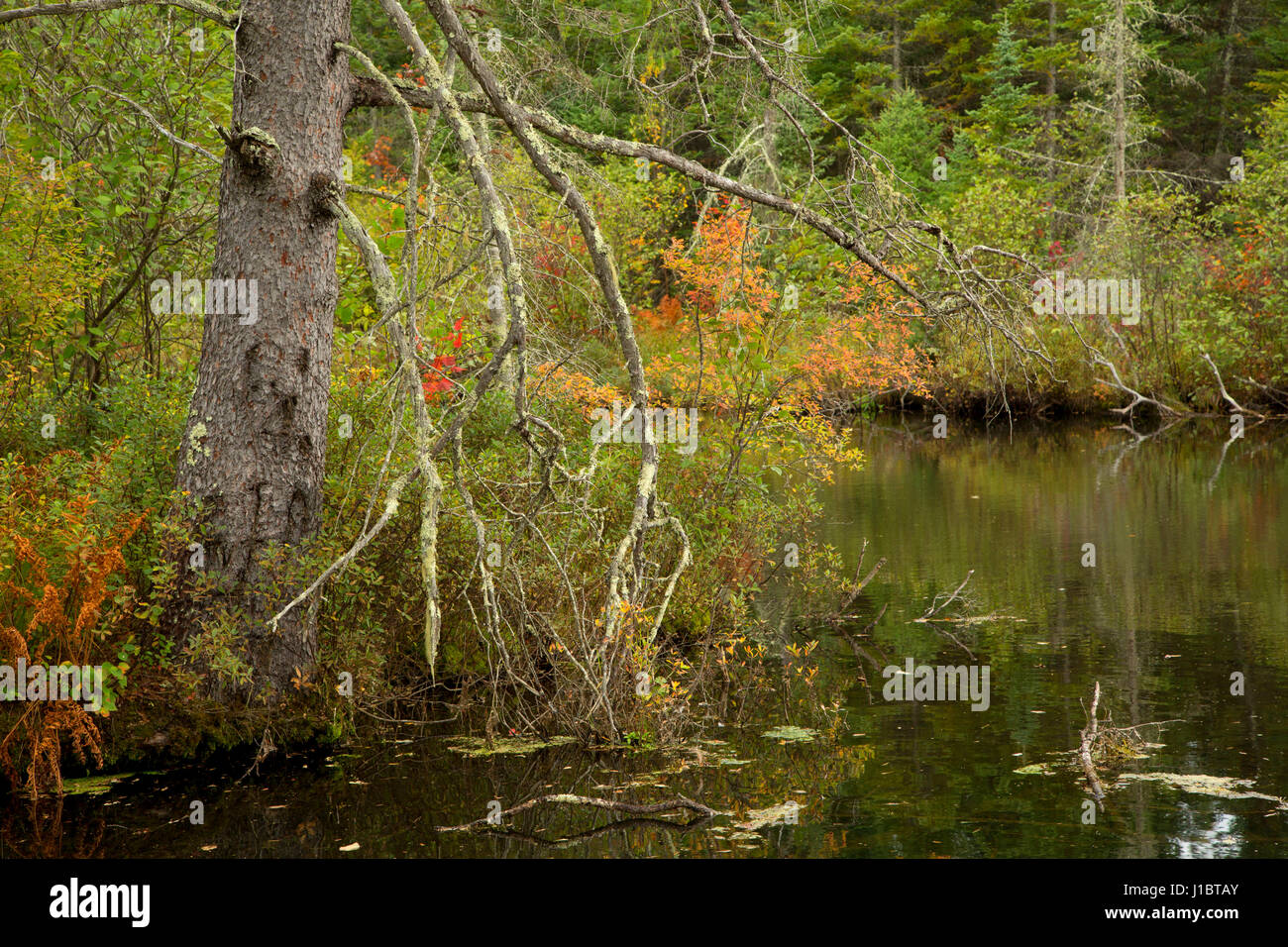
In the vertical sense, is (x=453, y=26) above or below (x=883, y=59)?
below

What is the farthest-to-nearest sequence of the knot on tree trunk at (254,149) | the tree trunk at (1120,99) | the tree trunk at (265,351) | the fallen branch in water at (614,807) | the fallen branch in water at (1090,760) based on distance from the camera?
the tree trunk at (1120,99)
the tree trunk at (265,351)
the knot on tree trunk at (254,149)
the fallen branch in water at (1090,760)
the fallen branch in water at (614,807)

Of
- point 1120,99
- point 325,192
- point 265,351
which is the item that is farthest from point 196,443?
point 1120,99

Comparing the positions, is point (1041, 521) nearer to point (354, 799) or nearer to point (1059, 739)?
point (1059, 739)

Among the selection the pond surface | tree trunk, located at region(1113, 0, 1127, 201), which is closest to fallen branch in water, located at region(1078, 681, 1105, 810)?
the pond surface

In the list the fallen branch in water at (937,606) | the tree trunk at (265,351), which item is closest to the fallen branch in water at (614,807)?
the tree trunk at (265,351)

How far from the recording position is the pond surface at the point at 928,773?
20.9 feet

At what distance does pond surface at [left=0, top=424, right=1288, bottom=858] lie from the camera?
6.38 m

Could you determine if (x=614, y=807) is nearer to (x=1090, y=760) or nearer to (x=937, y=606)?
(x=1090, y=760)

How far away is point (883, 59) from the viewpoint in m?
49.2

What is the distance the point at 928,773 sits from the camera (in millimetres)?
7387

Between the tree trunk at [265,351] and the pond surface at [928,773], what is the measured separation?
3.21 feet

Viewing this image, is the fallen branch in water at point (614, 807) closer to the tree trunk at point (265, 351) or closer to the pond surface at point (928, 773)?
the pond surface at point (928, 773)
